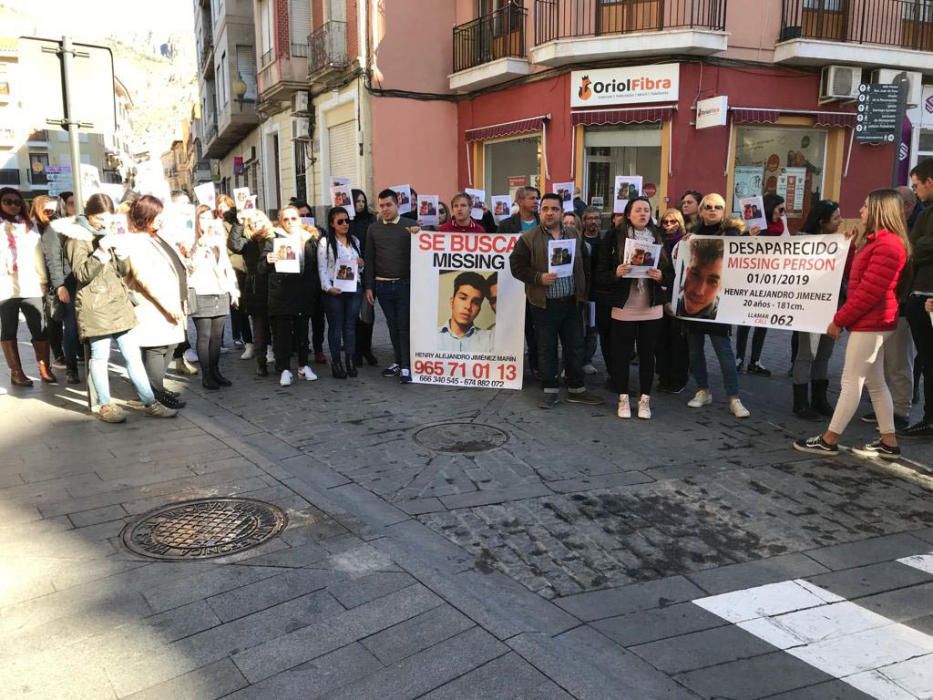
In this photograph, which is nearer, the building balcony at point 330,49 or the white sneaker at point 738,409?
the white sneaker at point 738,409

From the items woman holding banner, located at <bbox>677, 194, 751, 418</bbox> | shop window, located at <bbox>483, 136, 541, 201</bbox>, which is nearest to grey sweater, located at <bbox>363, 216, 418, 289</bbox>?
woman holding banner, located at <bbox>677, 194, 751, 418</bbox>

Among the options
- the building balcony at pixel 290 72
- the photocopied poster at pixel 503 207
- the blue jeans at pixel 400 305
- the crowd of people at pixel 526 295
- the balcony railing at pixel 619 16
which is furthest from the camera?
the building balcony at pixel 290 72

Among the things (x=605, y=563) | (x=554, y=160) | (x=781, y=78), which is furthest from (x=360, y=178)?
(x=605, y=563)

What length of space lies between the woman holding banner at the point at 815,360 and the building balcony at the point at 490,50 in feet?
37.3

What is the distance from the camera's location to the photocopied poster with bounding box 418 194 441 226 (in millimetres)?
9477

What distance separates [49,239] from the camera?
713 cm

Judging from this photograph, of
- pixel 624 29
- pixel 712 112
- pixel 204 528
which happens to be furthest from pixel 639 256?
pixel 624 29

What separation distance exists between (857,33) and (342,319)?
14.0m

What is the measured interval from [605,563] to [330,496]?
174 centimetres

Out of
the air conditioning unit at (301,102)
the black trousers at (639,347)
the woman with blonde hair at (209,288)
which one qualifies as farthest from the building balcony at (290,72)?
the black trousers at (639,347)

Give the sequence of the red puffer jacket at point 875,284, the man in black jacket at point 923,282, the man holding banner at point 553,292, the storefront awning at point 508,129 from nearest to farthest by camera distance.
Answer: the red puffer jacket at point 875,284
the man in black jacket at point 923,282
the man holding banner at point 553,292
the storefront awning at point 508,129

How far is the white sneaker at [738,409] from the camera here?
624cm

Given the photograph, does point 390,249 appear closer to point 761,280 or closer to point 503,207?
point 503,207

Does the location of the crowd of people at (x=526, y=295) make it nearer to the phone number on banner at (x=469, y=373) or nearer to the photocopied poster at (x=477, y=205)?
the phone number on banner at (x=469, y=373)
